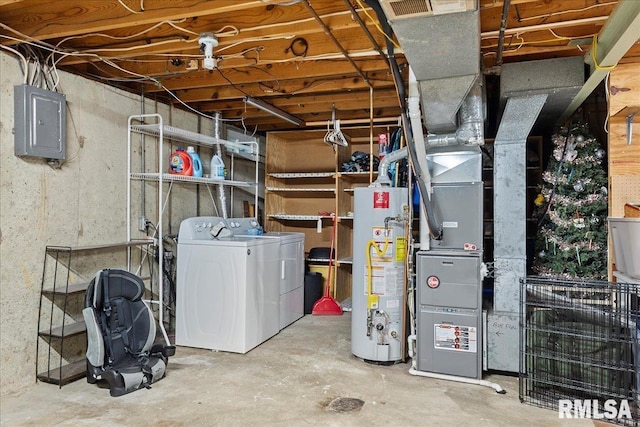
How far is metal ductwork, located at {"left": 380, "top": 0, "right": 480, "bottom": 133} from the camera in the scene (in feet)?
5.72

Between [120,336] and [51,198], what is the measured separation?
3.72 feet

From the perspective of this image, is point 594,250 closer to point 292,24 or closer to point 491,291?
point 491,291

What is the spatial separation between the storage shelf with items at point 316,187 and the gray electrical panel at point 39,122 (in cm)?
293

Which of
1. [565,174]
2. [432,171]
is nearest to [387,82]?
[432,171]

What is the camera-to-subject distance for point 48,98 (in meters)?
2.98

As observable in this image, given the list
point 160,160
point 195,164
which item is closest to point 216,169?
point 195,164

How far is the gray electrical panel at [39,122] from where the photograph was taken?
284 cm

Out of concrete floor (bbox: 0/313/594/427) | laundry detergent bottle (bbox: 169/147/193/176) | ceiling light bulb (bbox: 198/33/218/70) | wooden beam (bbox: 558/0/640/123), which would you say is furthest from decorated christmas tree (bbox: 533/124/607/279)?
laundry detergent bottle (bbox: 169/147/193/176)

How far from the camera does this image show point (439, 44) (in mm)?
2068

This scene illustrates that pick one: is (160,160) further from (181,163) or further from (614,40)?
(614,40)

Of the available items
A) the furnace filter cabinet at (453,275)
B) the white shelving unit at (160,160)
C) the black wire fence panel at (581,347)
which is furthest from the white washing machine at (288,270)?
the black wire fence panel at (581,347)

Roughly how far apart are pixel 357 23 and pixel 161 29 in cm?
136

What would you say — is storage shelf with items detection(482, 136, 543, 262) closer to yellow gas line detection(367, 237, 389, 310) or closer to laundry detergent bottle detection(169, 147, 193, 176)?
yellow gas line detection(367, 237, 389, 310)

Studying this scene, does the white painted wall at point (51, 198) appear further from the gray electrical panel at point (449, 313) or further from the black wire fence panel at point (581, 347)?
the black wire fence panel at point (581, 347)
